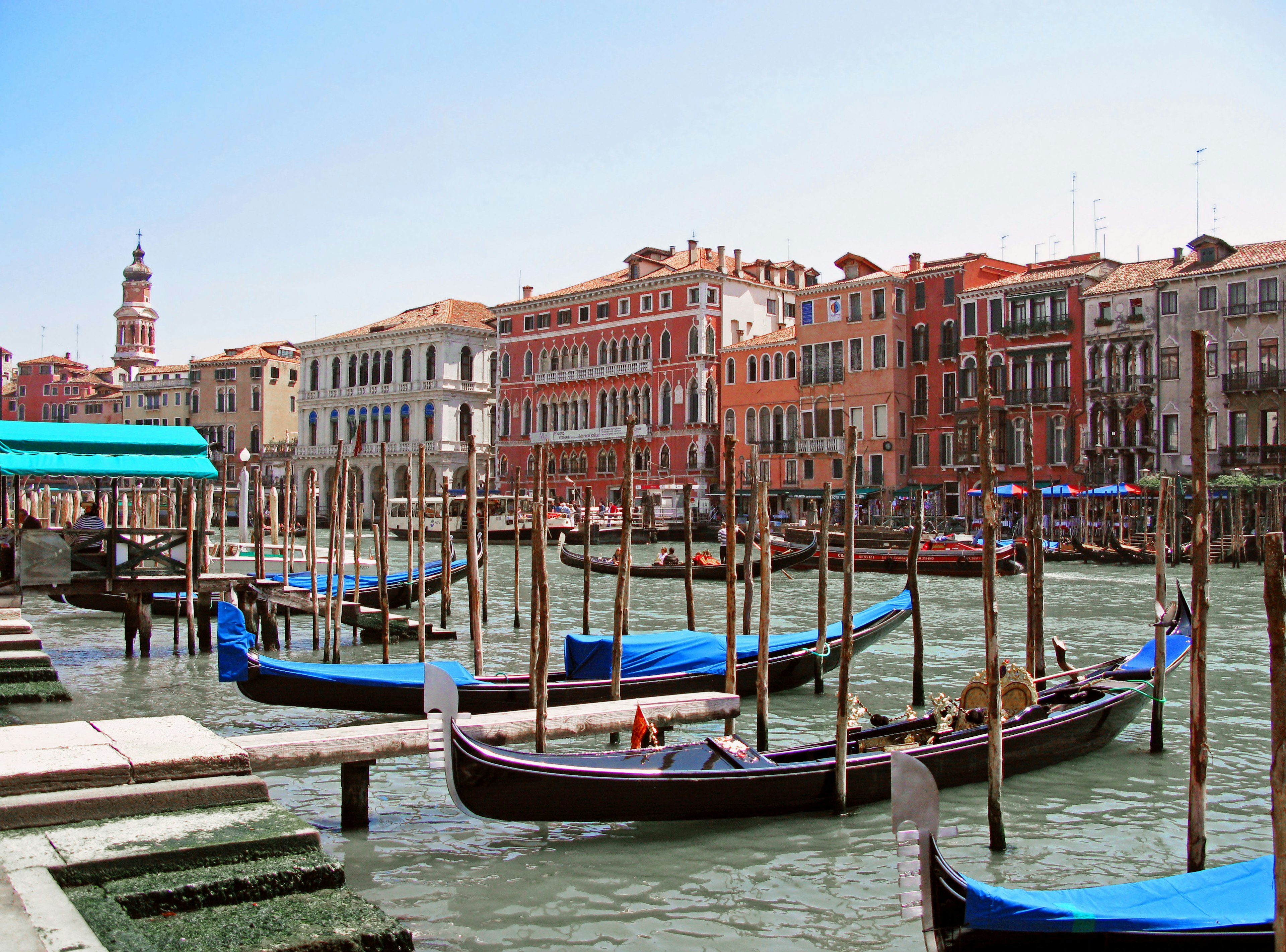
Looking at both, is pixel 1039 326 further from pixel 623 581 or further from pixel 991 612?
pixel 991 612

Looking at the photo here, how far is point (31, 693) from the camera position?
7359 mm

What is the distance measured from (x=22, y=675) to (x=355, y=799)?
3.32 meters

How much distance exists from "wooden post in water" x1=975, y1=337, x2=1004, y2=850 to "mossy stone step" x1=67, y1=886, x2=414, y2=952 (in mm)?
2926

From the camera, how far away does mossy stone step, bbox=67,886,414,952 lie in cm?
296

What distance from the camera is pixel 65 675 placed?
10180 millimetres

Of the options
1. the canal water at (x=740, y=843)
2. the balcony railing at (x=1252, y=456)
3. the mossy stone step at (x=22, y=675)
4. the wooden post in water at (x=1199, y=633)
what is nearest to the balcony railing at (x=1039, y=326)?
the balcony railing at (x=1252, y=456)

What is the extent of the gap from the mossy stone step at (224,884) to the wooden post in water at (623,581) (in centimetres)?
394

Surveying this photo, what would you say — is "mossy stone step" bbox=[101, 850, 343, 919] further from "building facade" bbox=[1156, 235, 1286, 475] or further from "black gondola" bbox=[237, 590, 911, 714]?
"building facade" bbox=[1156, 235, 1286, 475]

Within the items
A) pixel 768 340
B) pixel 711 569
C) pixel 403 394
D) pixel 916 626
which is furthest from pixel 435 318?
pixel 916 626

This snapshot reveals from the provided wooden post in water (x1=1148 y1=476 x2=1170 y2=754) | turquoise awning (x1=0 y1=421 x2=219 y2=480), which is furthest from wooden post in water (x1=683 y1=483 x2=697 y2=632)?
turquoise awning (x1=0 y1=421 x2=219 y2=480)

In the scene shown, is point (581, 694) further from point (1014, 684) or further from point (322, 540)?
point (322, 540)

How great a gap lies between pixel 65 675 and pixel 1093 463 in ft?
82.4

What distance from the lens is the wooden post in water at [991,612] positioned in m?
5.08

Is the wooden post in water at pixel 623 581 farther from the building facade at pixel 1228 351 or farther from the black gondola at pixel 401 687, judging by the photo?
the building facade at pixel 1228 351
